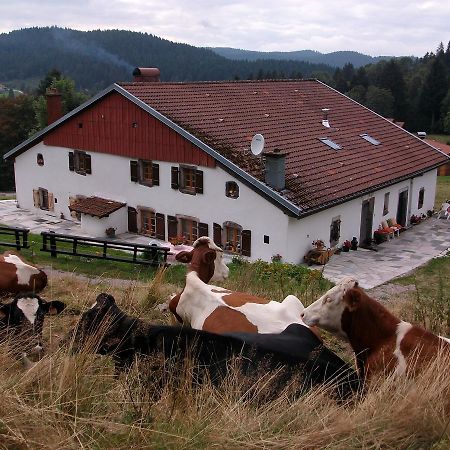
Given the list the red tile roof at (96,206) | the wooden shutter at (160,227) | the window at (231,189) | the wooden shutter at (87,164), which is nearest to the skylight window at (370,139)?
the window at (231,189)

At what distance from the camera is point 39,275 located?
10.3 meters

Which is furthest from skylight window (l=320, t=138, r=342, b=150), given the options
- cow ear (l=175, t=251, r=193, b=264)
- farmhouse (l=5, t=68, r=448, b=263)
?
cow ear (l=175, t=251, r=193, b=264)

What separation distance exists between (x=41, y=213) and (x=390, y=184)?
15542 millimetres

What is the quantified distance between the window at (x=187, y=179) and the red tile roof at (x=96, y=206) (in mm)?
3002

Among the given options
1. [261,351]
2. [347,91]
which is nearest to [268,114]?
[261,351]

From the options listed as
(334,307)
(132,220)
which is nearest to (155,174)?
(132,220)

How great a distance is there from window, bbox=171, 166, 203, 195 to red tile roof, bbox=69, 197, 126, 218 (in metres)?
3.00

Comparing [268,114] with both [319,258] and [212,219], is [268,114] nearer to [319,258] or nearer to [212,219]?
[212,219]

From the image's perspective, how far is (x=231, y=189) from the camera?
20922mm

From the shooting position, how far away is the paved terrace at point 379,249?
1909 cm

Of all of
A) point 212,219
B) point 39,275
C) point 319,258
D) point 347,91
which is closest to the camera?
point 39,275

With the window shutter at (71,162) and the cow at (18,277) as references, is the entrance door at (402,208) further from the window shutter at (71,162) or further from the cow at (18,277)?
the cow at (18,277)

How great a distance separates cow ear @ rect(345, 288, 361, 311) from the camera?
18.4 ft

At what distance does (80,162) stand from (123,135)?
3.39 metres
